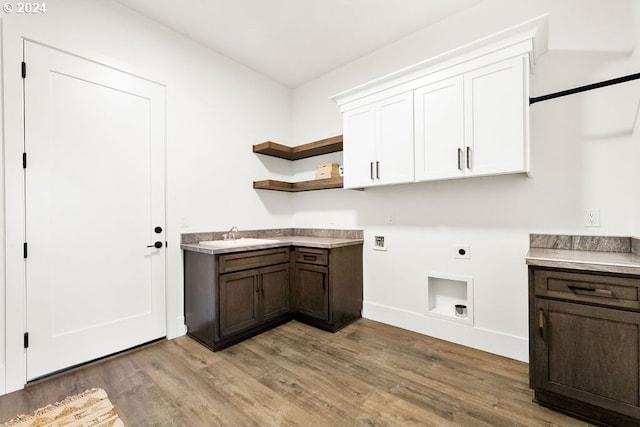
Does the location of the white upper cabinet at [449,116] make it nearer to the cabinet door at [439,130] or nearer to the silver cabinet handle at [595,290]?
the cabinet door at [439,130]

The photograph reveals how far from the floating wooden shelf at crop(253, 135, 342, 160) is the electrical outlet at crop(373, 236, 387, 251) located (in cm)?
115

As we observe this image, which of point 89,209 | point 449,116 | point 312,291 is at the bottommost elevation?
point 312,291

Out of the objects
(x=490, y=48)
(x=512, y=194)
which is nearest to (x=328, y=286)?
(x=512, y=194)

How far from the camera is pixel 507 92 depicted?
2074mm

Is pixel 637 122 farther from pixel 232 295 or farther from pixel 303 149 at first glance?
pixel 232 295

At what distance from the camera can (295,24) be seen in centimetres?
277

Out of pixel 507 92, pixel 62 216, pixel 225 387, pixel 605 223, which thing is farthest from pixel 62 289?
pixel 605 223

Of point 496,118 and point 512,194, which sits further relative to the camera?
point 512,194

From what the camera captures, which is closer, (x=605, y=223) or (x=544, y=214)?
(x=605, y=223)

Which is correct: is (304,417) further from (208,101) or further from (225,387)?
(208,101)

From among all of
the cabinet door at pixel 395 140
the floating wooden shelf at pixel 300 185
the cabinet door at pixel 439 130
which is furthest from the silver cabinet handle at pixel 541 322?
the floating wooden shelf at pixel 300 185

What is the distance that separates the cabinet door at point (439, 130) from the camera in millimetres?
2312

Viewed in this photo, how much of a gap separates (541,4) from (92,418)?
4.21 m

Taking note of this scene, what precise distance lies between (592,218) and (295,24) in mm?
2958
